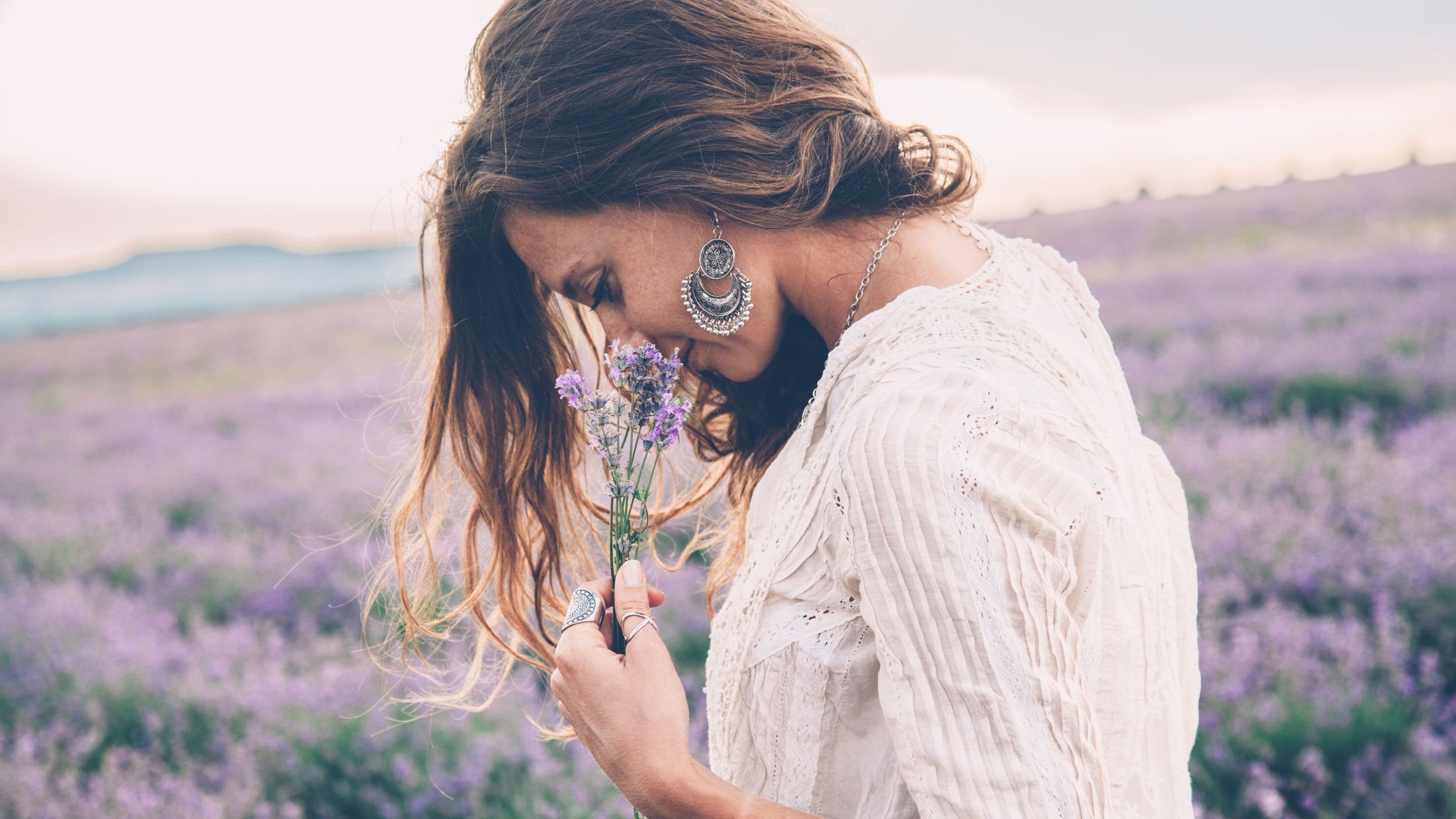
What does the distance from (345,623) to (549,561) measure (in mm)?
2713

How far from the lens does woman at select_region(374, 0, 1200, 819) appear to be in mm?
955

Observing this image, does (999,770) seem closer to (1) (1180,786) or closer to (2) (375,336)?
(1) (1180,786)

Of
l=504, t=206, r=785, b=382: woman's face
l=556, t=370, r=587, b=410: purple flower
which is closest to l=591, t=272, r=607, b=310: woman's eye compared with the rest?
l=504, t=206, r=785, b=382: woman's face

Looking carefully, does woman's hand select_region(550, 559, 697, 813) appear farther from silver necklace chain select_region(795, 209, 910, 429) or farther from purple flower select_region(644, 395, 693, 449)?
silver necklace chain select_region(795, 209, 910, 429)

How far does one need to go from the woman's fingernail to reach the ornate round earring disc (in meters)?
0.47

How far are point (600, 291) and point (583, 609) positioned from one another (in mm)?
523

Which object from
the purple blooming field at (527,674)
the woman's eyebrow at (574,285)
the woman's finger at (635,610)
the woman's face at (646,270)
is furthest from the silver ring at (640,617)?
the purple blooming field at (527,674)

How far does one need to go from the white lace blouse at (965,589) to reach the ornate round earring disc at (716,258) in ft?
0.93

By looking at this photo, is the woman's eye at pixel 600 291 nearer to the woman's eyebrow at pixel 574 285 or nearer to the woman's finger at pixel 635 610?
the woman's eyebrow at pixel 574 285

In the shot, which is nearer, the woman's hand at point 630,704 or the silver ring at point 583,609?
the woman's hand at point 630,704

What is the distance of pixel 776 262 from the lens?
145cm

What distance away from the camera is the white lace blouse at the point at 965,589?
942 millimetres

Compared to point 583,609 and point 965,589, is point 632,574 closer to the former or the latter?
point 583,609

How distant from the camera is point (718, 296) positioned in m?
1.47
